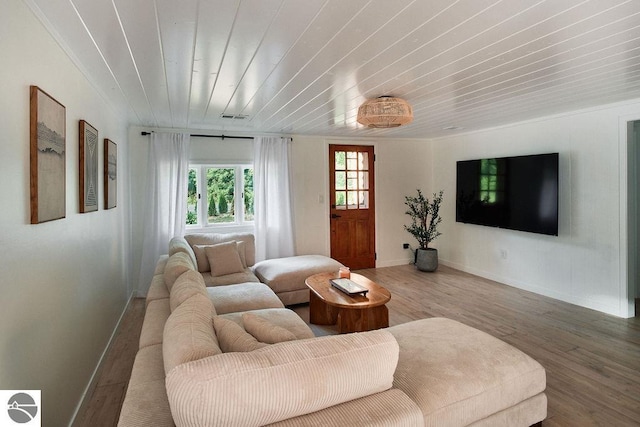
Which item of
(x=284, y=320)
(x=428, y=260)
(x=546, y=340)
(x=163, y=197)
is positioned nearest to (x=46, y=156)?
(x=284, y=320)

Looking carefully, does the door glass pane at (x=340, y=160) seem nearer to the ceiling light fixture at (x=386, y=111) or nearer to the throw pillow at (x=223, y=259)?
the throw pillow at (x=223, y=259)

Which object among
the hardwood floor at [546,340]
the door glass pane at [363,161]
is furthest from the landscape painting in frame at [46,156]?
the door glass pane at [363,161]

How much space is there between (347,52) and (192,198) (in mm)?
3492

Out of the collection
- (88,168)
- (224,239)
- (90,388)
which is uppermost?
(88,168)

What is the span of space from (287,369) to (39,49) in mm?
1843

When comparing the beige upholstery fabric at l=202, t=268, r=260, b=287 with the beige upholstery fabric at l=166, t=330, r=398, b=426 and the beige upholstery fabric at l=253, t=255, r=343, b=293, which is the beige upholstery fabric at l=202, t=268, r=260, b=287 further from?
the beige upholstery fabric at l=166, t=330, r=398, b=426

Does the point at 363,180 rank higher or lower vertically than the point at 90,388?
higher

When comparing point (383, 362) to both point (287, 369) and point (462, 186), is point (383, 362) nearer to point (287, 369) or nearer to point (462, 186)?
point (287, 369)

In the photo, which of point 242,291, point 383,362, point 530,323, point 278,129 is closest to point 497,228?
point 530,323

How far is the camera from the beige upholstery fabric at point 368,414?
→ 110 centimetres

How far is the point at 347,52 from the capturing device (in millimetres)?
2049

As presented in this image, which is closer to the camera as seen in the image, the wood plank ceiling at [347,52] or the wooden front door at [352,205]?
the wood plank ceiling at [347,52]

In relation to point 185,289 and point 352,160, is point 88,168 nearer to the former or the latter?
point 185,289

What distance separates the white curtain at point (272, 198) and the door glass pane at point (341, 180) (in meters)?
0.90
